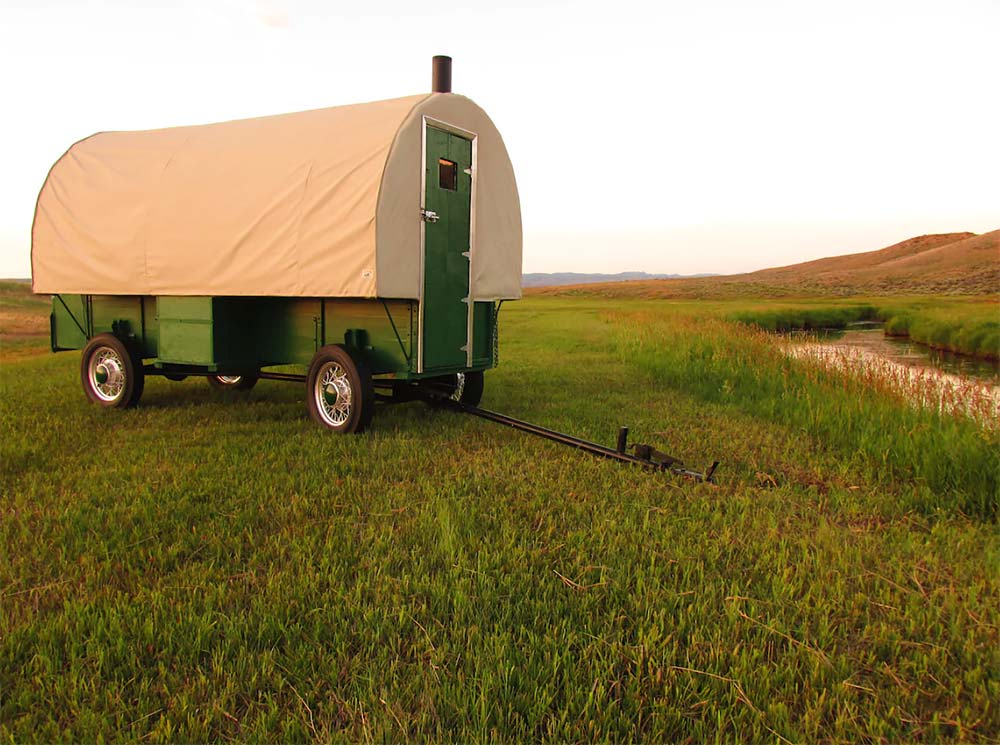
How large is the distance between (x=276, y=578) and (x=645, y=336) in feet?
47.3

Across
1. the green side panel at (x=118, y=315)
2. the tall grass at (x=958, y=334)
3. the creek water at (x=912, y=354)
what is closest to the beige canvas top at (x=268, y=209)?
the green side panel at (x=118, y=315)

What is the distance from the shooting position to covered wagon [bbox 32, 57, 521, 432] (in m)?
7.21

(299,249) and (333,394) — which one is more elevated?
(299,249)

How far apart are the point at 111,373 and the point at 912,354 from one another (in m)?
21.7

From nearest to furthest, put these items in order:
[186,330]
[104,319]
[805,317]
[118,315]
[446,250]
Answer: [446,250] < [186,330] < [118,315] < [104,319] < [805,317]

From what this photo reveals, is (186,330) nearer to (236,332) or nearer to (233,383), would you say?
(236,332)

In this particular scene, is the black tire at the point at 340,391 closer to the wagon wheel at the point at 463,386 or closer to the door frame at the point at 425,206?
the door frame at the point at 425,206

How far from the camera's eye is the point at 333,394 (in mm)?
7496

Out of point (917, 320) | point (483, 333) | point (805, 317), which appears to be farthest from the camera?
point (805, 317)

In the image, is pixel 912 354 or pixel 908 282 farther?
pixel 908 282

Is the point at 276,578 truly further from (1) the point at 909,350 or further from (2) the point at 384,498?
(1) the point at 909,350

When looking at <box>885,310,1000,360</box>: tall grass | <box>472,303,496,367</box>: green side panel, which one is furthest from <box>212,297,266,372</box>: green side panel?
<box>885,310,1000,360</box>: tall grass

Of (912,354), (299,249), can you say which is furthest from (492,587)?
(912,354)

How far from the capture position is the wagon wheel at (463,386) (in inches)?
354
